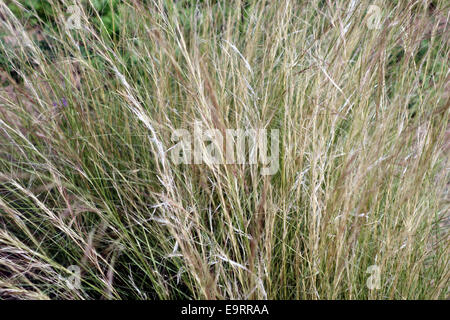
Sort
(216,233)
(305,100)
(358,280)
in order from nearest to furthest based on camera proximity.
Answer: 1. (358,280)
2. (216,233)
3. (305,100)

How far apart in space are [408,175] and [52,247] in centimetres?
114

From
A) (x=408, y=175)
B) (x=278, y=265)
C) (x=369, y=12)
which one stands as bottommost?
(x=278, y=265)

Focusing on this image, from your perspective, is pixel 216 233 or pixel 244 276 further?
pixel 216 233

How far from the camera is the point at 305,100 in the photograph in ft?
5.02

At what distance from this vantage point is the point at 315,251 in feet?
3.83

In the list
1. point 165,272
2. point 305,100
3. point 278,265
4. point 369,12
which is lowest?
point 165,272

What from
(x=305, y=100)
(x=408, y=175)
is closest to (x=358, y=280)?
(x=408, y=175)

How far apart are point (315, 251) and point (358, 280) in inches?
8.4

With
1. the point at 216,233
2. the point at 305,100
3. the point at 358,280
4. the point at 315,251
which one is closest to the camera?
the point at 315,251

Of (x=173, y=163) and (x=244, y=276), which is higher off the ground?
(x=173, y=163)

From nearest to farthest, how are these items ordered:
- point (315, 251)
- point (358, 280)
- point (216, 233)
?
point (315, 251)
point (358, 280)
point (216, 233)
